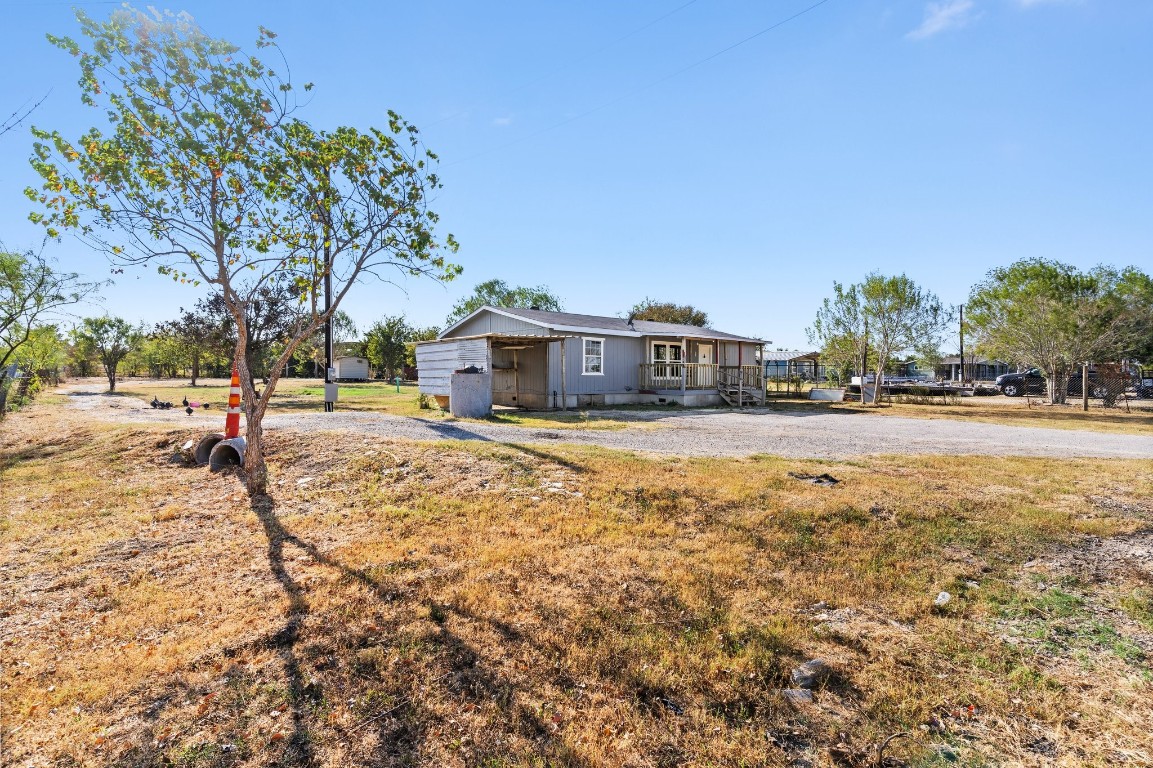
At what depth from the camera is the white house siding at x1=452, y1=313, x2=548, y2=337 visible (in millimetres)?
18391

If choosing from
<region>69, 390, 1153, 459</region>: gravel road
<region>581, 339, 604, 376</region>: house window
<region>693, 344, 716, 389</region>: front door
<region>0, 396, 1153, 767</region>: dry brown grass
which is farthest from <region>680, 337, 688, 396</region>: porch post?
<region>0, 396, 1153, 767</region>: dry brown grass

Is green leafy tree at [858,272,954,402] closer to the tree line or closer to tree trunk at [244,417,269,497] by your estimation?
the tree line

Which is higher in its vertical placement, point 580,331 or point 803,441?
point 580,331

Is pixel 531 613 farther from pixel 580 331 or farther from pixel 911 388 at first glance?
pixel 911 388

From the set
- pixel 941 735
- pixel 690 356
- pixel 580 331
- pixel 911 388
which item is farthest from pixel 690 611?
pixel 911 388

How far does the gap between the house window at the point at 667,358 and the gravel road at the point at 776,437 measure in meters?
7.27

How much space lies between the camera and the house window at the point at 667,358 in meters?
21.4

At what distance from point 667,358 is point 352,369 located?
3733 centimetres

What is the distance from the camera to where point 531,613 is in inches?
138

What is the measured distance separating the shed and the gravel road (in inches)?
1474

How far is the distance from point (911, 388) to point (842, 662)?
32.5 m

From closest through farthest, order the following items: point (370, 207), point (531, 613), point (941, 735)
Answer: point (941, 735) → point (531, 613) → point (370, 207)

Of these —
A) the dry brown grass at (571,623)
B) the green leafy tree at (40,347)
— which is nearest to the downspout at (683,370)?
the dry brown grass at (571,623)

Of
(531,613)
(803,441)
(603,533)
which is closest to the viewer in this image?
(531,613)
